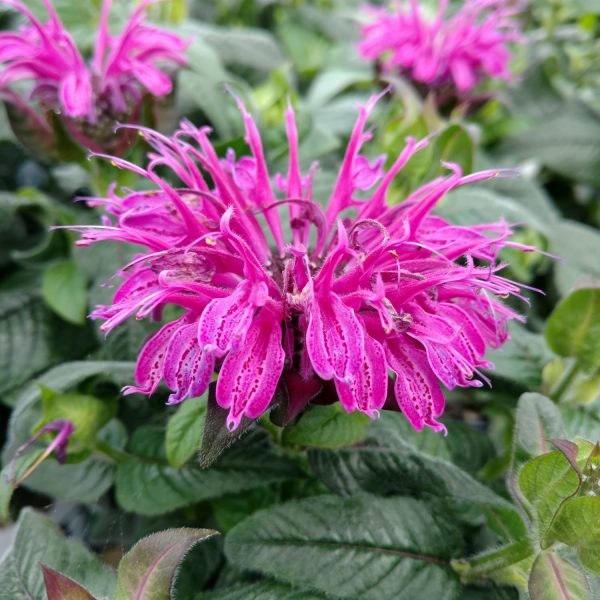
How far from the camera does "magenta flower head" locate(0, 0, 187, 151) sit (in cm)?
65

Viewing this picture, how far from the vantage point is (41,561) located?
1.61ft

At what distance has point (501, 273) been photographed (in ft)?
2.55

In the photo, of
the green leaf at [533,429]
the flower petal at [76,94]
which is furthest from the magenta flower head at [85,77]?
the green leaf at [533,429]

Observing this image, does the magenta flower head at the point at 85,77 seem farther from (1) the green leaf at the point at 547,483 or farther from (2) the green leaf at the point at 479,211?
(1) the green leaf at the point at 547,483

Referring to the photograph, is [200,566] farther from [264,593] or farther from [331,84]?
[331,84]

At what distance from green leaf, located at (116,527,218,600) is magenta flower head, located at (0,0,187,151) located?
43 cm

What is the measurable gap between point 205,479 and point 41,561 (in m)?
0.15

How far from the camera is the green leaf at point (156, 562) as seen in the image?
14.9 inches

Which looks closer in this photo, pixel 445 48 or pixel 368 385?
pixel 368 385

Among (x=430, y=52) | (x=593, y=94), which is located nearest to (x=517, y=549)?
(x=430, y=52)

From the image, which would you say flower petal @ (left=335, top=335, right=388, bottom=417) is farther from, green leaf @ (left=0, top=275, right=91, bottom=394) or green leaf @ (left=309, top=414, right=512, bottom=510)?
green leaf @ (left=0, top=275, right=91, bottom=394)

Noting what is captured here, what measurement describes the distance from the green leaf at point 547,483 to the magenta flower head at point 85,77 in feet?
1.67

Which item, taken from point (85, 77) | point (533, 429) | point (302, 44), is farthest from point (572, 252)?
point (302, 44)

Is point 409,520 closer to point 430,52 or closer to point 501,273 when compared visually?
point 501,273
